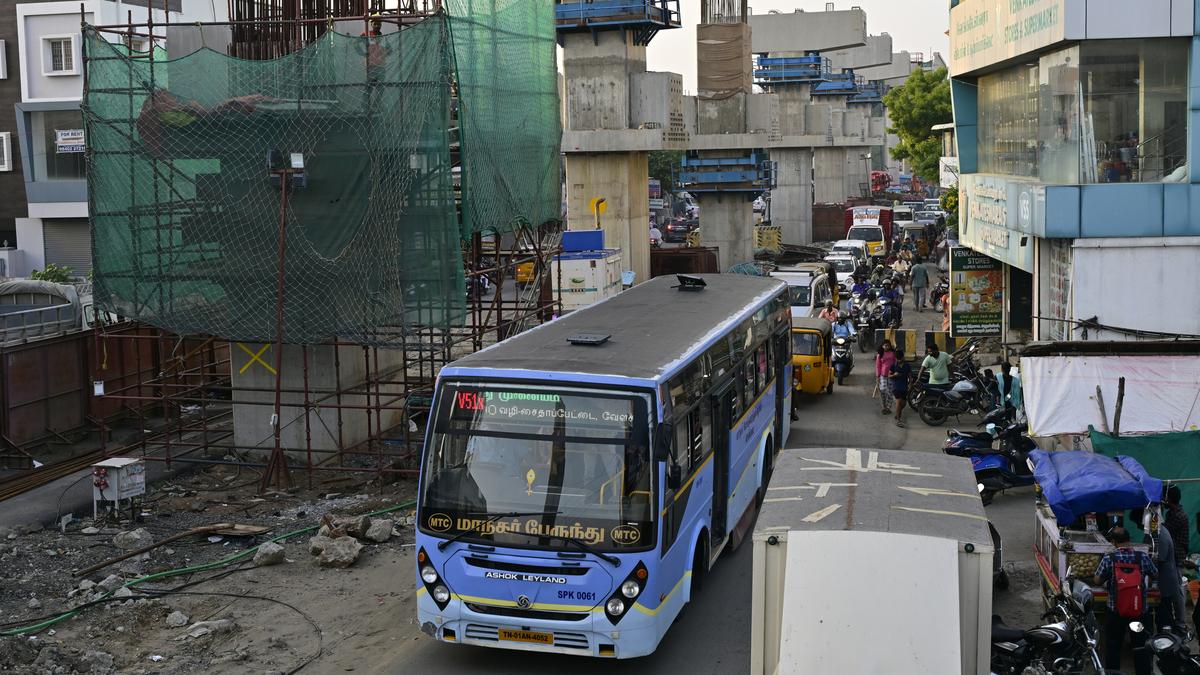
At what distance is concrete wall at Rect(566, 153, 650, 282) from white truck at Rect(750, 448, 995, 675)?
30.4 meters

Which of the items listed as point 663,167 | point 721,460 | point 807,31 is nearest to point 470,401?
point 721,460

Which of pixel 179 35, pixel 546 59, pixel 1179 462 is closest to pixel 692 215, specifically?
pixel 546 59

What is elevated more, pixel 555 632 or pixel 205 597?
pixel 555 632

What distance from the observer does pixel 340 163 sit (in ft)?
54.3

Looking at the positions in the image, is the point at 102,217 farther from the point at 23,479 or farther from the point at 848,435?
the point at 848,435

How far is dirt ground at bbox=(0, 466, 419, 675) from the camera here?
34.5 feet

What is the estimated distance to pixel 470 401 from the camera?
9.97 meters

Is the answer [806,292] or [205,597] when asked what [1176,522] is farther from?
[806,292]

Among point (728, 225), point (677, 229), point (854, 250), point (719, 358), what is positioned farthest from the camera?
point (677, 229)

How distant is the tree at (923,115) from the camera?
2014 inches

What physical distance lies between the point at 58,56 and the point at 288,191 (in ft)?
92.6

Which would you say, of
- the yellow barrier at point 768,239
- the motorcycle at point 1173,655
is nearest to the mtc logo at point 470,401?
the motorcycle at point 1173,655

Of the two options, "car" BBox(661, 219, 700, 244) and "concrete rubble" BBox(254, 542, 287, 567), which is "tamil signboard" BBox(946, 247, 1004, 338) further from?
"car" BBox(661, 219, 700, 244)

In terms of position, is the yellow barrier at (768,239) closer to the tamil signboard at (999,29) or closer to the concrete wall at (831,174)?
the concrete wall at (831,174)
